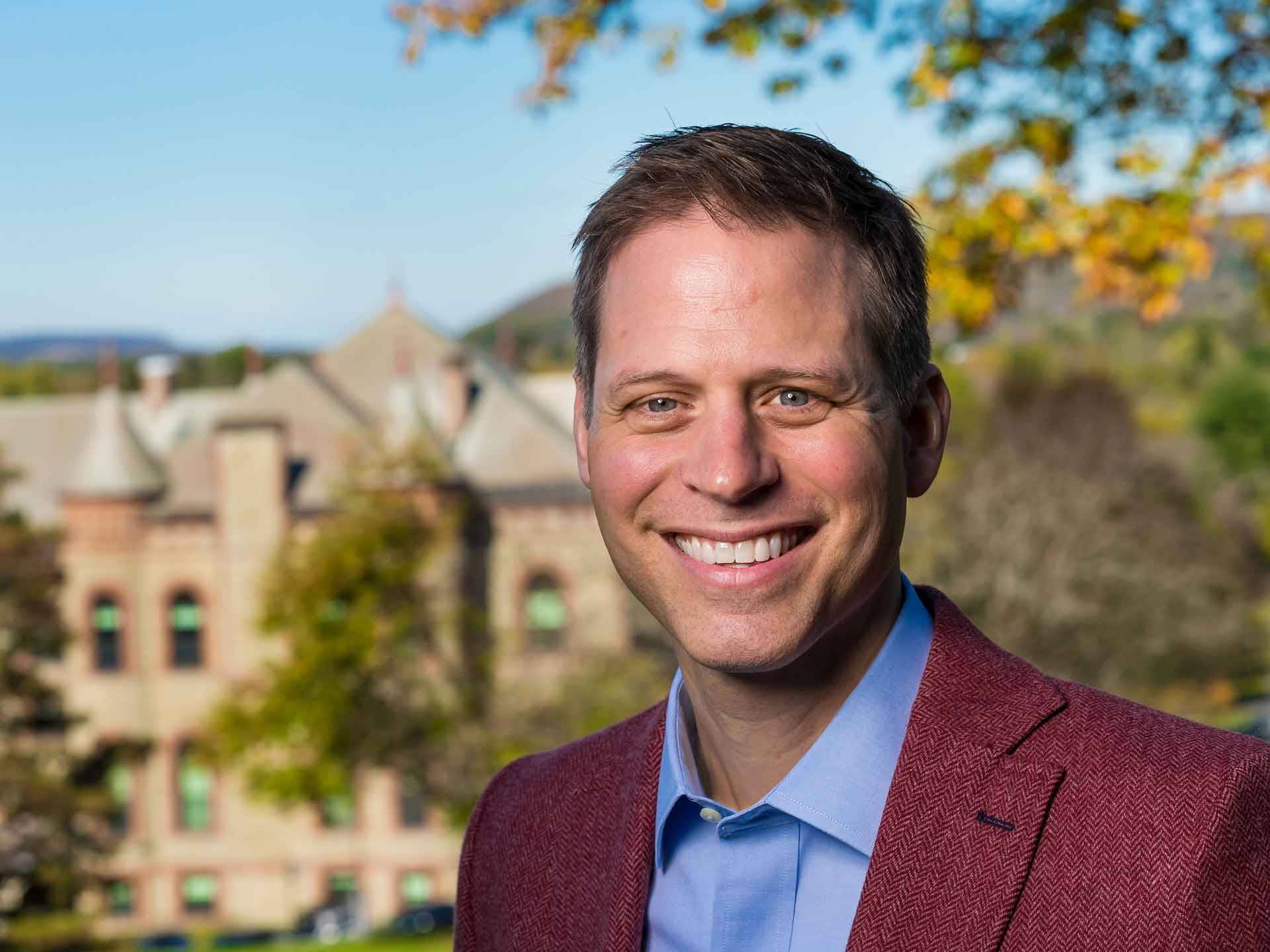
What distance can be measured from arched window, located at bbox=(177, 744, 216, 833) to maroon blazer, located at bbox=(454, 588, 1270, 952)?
36238 mm

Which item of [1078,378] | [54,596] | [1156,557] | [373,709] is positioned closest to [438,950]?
[373,709]

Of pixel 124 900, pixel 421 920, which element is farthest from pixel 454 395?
pixel 124 900

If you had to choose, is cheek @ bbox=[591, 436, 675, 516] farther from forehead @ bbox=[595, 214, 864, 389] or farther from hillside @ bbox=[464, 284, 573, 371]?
hillside @ bbox=[464, 284, 573, 371]

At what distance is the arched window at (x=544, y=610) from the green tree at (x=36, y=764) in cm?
984

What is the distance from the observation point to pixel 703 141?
1.97 meters

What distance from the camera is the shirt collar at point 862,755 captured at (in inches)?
79.1

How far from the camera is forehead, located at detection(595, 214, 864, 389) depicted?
1.92 metres

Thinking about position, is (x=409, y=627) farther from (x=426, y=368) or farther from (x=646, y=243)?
(x=646, y=243)

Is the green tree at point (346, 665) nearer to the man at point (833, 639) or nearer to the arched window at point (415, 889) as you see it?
the arched window at point (415, 889)

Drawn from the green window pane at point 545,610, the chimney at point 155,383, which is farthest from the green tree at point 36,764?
the chimney at point 155,383

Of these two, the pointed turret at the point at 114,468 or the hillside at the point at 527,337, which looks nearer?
the pointed turret at the point at 114,468

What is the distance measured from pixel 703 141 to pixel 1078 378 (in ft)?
169

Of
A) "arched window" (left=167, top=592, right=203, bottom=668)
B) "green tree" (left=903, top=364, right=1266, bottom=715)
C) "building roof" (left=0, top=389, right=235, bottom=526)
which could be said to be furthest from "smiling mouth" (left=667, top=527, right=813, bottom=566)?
"building roof" (left=0, top=389, right=235, bottom=526)

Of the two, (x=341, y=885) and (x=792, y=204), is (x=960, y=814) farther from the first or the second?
(x=341, y=885)
